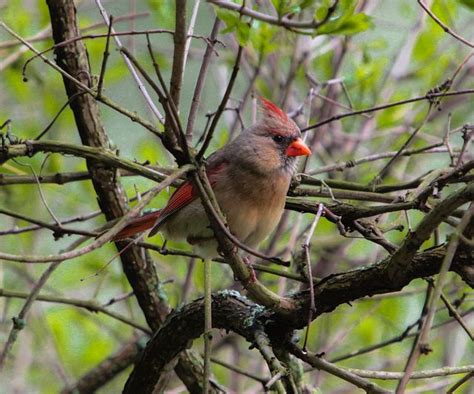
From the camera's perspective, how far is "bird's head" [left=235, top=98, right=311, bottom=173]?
285 centimetres

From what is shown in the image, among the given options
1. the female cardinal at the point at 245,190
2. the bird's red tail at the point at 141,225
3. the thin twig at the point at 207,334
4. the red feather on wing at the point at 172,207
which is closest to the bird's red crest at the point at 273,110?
the female cardinal at the point at 245,190

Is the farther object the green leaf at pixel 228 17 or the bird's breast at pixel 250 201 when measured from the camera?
the bird's breast at pixel 250 201

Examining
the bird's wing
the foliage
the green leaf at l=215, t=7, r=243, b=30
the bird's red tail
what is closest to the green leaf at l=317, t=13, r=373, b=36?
the green leaf at l=215, t=7, r=243, b=30

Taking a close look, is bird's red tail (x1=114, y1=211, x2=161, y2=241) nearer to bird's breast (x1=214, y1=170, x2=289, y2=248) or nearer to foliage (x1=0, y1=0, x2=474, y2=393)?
bird's breast (x1=214, y1=170, x2=289, y2=248)

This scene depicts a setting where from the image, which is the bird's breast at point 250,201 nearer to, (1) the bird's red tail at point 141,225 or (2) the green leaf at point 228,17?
(1) the bird's red tail at point 141,225

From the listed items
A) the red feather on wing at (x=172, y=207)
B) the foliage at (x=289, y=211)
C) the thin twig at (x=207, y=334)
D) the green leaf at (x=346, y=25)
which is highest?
the foliage at (x=289, y=211)

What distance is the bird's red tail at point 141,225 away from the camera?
2.92m

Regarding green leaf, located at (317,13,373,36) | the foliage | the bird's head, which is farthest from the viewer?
the foliage

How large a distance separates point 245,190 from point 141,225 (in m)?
0.42

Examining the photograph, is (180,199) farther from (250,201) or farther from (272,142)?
(272,142)

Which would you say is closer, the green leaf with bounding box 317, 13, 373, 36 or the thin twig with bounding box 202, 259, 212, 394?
the thin twig with bounding box 202, 259, 212, 394

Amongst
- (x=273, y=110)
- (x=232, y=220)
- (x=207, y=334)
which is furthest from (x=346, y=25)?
(x=207, y=334)

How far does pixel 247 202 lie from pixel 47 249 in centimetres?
271

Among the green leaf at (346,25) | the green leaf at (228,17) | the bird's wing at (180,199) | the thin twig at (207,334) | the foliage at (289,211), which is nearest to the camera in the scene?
the thin twig at (207,334)
